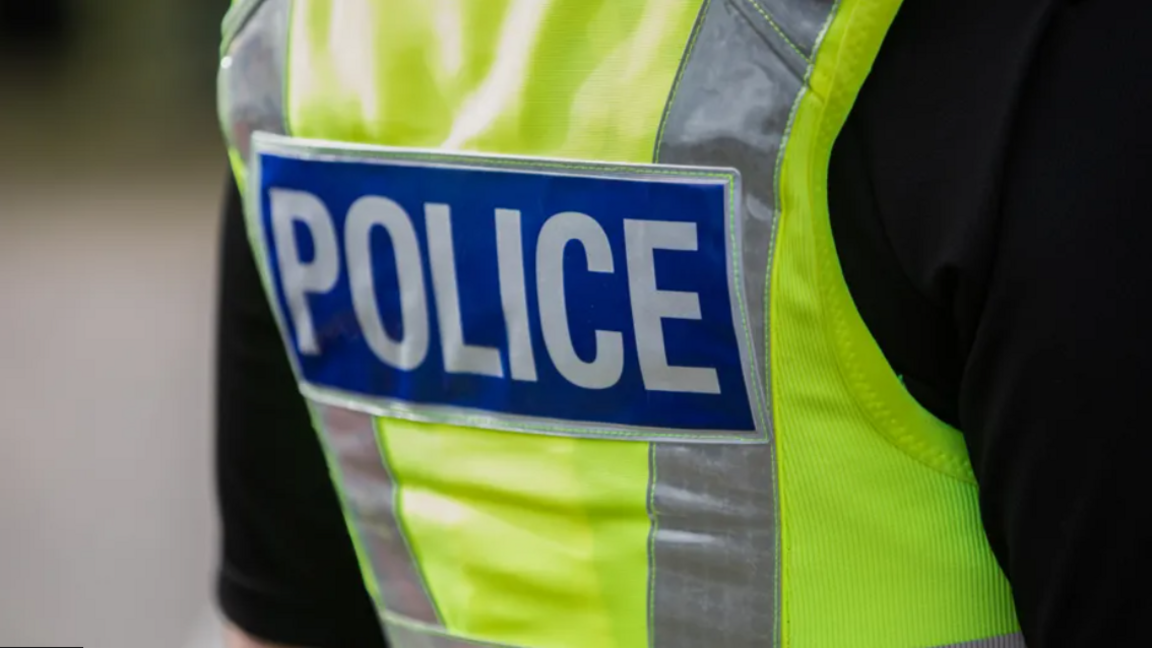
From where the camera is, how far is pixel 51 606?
2.96 meters

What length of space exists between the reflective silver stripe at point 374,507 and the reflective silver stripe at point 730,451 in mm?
155

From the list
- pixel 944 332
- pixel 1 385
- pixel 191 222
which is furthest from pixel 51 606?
pixel 944 332

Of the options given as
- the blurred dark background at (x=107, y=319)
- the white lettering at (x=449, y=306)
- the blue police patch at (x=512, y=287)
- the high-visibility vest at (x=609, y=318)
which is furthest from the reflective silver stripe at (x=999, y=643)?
the blurred dark background at (x=107, y=319)

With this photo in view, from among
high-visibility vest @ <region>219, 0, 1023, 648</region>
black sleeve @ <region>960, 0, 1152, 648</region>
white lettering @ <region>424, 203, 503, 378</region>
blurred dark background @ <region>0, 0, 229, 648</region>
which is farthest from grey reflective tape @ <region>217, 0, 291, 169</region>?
blurred dark background @ <region>0, 0, 229, 648</region>

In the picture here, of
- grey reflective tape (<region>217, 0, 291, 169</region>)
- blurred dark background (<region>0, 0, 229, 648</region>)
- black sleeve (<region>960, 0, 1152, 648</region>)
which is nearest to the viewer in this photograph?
black sleeve (<region>960, 0, 1152, 648</region>)

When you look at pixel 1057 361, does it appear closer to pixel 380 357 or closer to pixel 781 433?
pixel 781 433

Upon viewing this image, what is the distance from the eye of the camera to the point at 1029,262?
0.55m

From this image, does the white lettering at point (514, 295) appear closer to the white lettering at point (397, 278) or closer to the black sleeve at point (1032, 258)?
the white lettering at point (397, 278)

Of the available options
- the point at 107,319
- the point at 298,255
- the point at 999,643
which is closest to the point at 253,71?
the point at 298,255

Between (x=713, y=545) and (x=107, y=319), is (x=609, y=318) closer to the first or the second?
(x=713, y=545)

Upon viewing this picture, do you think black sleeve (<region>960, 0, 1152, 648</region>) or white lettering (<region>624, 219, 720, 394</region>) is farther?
white lettering (<region>624, 219, 720, 394</region>)

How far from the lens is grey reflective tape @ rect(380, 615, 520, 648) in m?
0.79

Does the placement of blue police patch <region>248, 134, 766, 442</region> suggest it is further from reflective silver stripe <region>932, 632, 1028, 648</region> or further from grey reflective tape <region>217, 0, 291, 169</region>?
reflective silver stripe <region>932, 632, 1028, 648</region>

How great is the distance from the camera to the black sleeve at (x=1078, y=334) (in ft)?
1.78
